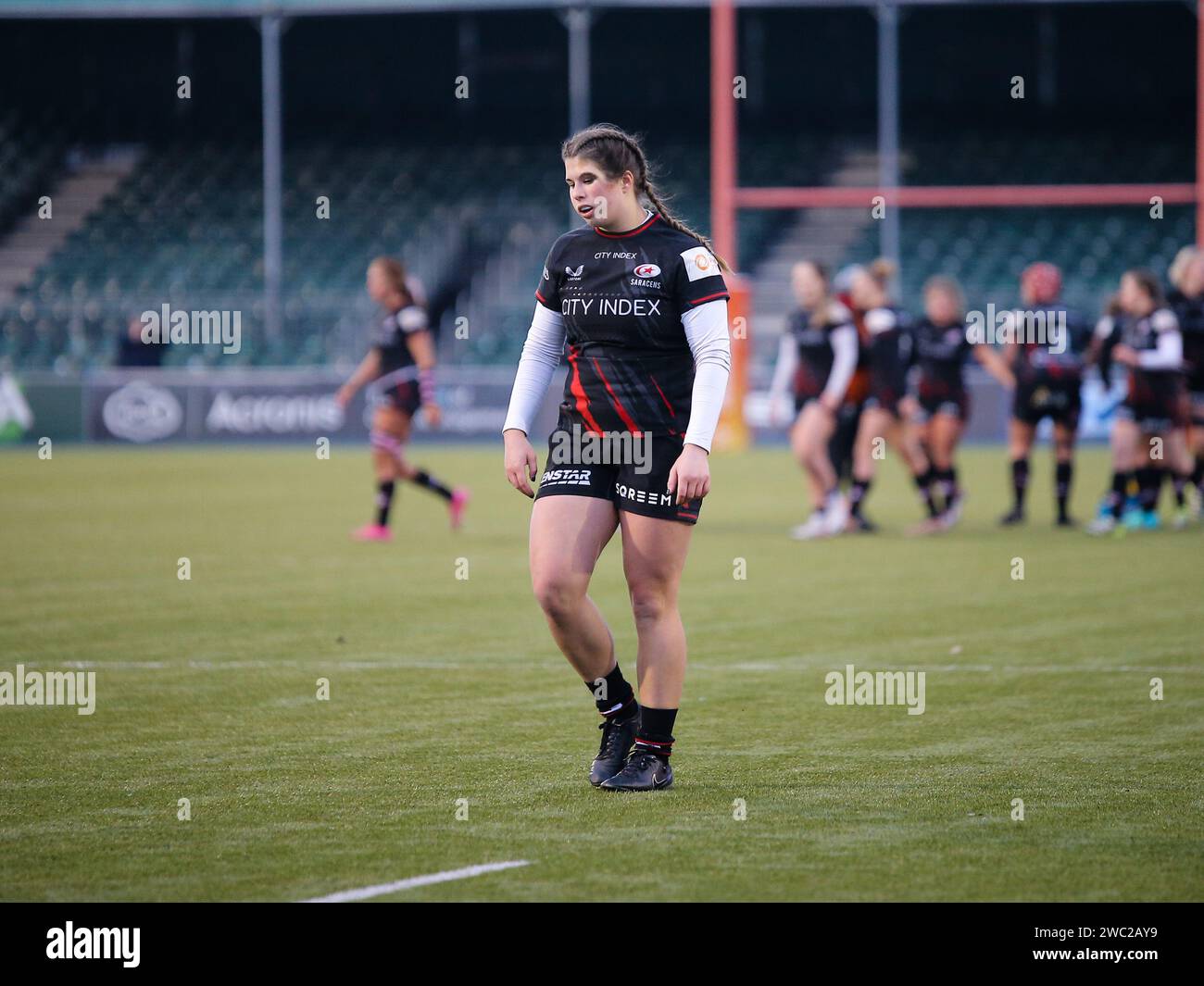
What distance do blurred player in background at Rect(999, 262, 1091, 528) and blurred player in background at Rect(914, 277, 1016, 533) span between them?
0.85 feet

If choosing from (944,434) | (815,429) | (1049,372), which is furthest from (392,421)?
(1049,372)

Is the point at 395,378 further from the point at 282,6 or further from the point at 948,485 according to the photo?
the point at 282,6

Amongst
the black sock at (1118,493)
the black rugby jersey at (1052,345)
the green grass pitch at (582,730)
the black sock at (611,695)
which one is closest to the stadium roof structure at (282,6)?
the black rugby jersey at (1052,345)

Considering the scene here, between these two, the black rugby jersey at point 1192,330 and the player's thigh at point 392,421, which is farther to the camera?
the black rugby jersey at point 1192,330

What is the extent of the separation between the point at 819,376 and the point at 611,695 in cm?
915

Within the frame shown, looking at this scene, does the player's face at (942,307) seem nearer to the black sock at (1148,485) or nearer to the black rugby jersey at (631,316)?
the black sock at (1148,485)

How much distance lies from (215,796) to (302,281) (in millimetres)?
30713

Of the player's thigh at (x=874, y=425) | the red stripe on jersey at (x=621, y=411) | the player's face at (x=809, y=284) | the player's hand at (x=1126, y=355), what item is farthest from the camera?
the player's thigh at (x=874, y=425)

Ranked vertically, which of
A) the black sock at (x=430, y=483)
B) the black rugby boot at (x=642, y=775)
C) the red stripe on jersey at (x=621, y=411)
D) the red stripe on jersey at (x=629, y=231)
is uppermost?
the red stripe on jersey at (x=629, y=231)

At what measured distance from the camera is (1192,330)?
15.4 m

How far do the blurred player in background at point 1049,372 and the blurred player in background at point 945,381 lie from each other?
26 centimetres

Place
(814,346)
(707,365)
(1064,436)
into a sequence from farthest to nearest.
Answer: (1064,436), (814,346), (707,365)

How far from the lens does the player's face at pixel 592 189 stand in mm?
5734

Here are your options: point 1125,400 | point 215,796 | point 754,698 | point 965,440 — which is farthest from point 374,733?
point 965,440
